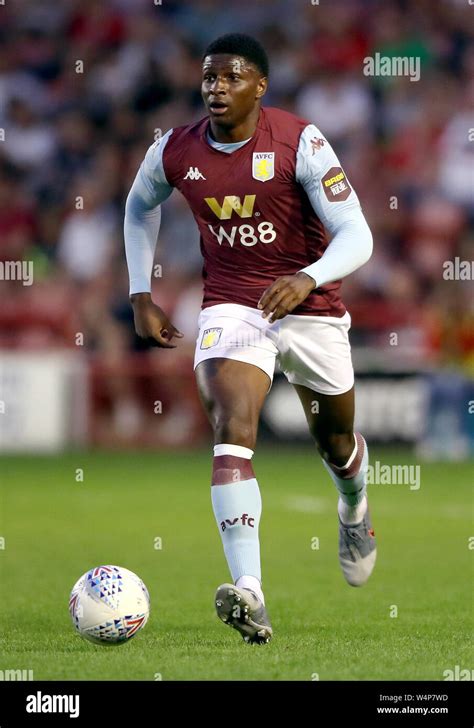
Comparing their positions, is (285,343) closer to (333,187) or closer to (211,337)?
(211,337)

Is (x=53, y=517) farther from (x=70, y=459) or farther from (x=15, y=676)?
(x=15, y=676)

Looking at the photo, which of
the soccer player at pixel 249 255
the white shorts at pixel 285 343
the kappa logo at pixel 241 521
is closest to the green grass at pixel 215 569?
the kappa logo at pixel 241 521

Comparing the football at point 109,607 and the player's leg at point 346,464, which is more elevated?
the player's leg at point 346,464

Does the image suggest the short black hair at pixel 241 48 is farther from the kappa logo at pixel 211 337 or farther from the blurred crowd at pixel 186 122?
the blurred crowd at pixel 186 122

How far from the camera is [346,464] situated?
7.70 m

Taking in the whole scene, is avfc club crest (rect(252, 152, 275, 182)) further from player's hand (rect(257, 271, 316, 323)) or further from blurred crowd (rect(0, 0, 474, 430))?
blurred crowd (rect(0, 0, 474, 430))

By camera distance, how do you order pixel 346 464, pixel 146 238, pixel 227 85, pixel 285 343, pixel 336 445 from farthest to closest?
pixel 346 464
pixel 336 445
pixel 146 238
pixel 285 343
pixel 227 85

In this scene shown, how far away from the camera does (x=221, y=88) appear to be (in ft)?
21.7

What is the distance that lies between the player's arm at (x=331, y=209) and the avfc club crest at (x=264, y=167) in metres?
0.12

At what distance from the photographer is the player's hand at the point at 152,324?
709 cm

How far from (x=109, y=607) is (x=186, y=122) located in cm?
1429

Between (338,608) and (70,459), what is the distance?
9.08 metres

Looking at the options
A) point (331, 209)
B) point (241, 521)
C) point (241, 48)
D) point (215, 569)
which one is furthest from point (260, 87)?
point (215, 569)
